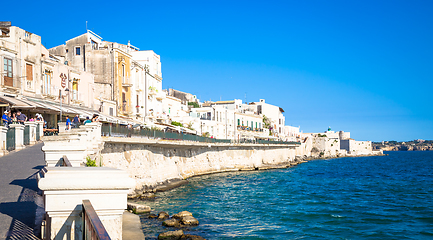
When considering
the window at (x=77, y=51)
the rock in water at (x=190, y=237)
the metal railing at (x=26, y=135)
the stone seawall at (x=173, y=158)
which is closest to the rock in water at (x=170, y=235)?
the rock in water at (x=190, y=237)

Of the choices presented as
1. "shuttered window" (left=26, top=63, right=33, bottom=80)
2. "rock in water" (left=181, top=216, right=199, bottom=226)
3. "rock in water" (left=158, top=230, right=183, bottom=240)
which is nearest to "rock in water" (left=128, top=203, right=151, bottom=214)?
"rock in water" (left=181, top=216, right=199, bottom=226)

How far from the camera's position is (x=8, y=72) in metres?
23.0

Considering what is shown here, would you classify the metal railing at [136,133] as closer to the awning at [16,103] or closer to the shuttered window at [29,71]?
the awning at [16,103]

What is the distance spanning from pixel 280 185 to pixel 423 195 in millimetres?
12276

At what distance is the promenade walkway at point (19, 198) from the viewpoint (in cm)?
585

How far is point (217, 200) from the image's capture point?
79.2 feet

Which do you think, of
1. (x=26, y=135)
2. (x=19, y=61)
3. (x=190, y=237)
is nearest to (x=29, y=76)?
(x=19, y=61)

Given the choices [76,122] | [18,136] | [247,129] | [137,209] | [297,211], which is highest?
[247,129]

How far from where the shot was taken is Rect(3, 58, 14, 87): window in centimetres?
2281

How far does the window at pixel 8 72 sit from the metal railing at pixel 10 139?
25.7 feet

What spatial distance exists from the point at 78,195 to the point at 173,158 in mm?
29885

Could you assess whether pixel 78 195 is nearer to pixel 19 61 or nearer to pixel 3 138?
pixel 3 138

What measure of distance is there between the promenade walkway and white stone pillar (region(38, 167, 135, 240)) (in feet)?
7.00

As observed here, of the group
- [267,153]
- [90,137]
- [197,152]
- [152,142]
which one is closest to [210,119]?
[267,153]
